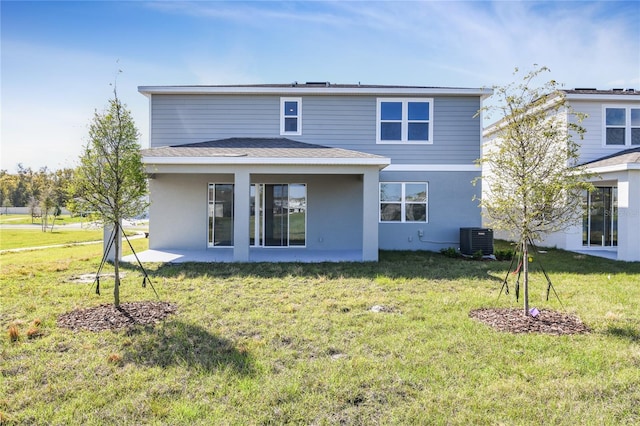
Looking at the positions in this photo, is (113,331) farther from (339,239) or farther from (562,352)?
(339,239)

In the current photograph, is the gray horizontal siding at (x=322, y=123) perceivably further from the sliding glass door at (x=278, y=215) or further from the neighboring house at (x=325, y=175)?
the sliding glass door at (x=278, y=215)

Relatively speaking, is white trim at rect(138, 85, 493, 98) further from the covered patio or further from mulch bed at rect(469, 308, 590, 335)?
mulch bed at rect(469, 308, 590, 335)

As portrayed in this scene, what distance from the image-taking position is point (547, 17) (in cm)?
1180

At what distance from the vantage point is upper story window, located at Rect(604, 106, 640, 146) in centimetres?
1416

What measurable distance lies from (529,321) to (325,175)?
908cm

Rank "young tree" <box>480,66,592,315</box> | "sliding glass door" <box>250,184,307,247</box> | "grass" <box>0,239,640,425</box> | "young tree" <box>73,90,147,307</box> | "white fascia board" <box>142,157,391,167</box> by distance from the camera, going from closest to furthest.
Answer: "grass" <box>0,239,640,425</box> < "young tree" <box>480,66,592,315</box> < "young tree" <box>73,90,147,307</box> < "white fascia board" <box>142,157,391,167</box> < "sliding glass door" <box>250,184,307,247</box>

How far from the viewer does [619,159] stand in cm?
1258

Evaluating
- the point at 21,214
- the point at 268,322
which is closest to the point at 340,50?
the point at 268,322

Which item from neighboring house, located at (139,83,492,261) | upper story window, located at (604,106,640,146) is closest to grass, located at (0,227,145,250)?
neighboring house, located at (139,83,492,261)

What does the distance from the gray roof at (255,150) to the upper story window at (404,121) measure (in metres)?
2.28

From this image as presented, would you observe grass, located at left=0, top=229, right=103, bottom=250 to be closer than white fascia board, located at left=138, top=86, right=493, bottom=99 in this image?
No

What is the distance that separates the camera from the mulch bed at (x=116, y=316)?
5.37 meters

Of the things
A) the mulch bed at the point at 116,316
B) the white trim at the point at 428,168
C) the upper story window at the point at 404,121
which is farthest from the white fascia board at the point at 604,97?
the mulch bed at the point at 116,316

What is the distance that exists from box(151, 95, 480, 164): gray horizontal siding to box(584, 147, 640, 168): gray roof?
402 centimetres
